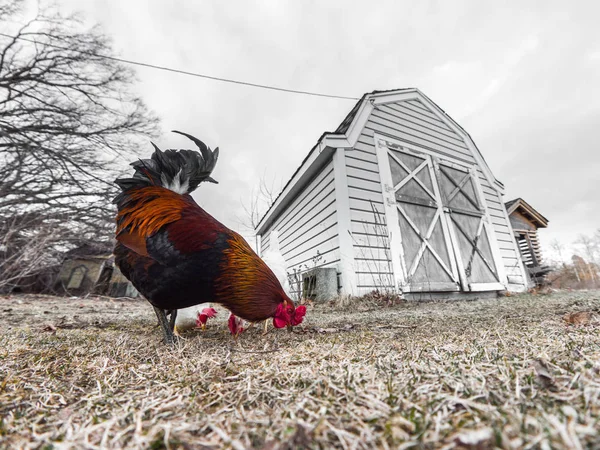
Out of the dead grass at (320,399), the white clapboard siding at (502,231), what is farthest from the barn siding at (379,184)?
the dead grass at (320,399)

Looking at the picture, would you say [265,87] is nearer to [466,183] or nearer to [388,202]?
[388,202]

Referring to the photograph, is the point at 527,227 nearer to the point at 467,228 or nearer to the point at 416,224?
the point at 467,228

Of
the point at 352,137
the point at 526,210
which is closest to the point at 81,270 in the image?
the point at 352,137

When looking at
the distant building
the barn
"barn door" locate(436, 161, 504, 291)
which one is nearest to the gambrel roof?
the barn

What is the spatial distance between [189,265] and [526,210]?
16198 millimetres

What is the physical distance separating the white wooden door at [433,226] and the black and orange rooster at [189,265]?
178 inches

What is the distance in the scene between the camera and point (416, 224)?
6.71m

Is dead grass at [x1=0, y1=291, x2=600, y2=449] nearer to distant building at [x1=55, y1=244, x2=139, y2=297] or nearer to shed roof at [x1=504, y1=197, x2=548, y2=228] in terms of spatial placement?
distant building at [x1=55, y1=244, x2=139, y2=297]

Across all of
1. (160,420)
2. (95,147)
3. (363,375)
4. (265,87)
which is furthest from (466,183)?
(95,147)

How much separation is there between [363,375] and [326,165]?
20.1 feet

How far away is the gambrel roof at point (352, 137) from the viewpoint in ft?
20.2

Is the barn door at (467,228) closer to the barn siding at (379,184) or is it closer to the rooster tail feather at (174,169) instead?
the barn siding at (379,184)

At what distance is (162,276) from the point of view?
1.92 metres

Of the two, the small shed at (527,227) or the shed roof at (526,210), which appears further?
the small shed at (527,227)
